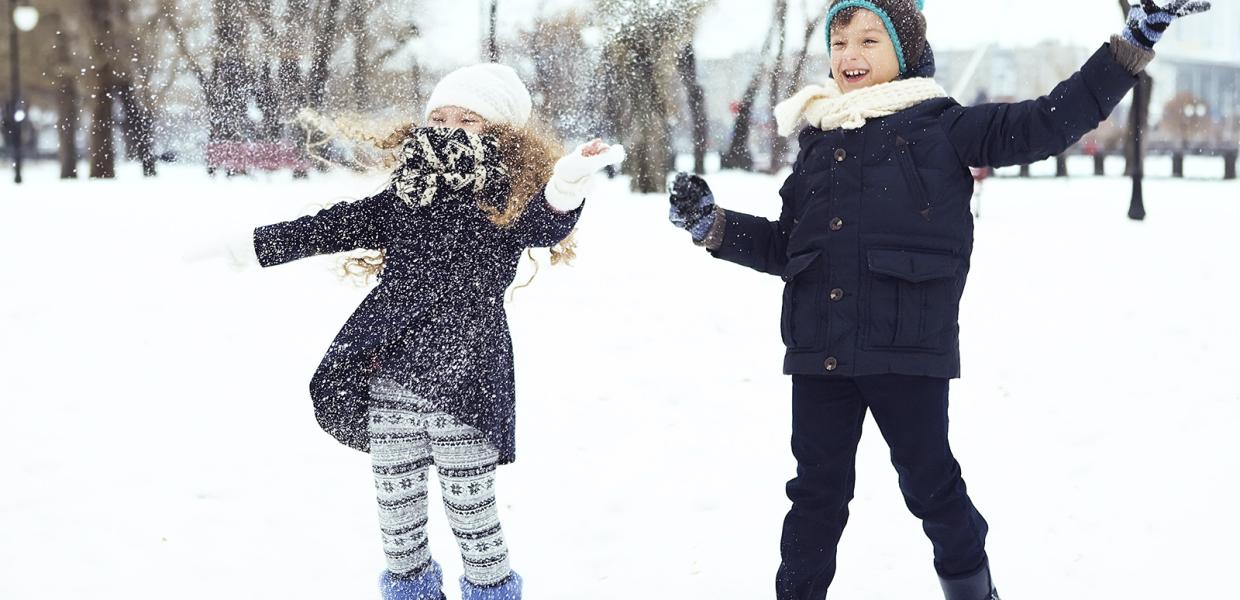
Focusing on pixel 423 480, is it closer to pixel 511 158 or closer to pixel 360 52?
pixel 511 158

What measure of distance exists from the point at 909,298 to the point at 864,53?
60 cm

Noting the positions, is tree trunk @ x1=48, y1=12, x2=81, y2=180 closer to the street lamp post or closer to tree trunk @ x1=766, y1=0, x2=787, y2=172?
the street lamp post

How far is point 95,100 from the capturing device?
21.3 metres

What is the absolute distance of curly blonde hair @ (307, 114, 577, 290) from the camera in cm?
268

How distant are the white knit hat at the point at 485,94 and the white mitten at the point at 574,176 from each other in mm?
276

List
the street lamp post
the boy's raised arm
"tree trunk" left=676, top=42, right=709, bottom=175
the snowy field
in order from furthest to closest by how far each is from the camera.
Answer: the street lamp post → "tree trunk" left=676, top=42, right=709, bottom=175 → the snowy field → the boy's raised arm

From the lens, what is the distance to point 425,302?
2.65 meters

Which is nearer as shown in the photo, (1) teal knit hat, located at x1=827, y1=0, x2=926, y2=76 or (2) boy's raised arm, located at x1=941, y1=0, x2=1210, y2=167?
(2) boy's raised arm, located at x1=941, y1=0, x2=1210, y2=167

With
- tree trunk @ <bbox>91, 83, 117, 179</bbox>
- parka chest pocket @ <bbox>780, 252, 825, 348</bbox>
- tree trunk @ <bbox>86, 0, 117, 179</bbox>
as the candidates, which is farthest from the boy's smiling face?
tree trunk @ <bbox>91, 83, 117, 179</bbox>

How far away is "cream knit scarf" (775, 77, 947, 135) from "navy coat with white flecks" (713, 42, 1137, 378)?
25mm

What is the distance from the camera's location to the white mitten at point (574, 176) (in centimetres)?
258

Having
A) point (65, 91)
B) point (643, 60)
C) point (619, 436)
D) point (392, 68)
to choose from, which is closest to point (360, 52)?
point (392, 68)

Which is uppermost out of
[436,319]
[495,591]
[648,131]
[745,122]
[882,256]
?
[745,122]

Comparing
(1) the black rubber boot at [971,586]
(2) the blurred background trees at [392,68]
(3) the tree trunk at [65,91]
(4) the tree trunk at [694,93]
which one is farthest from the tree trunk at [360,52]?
(1) the black rubber boot at [971,586]
